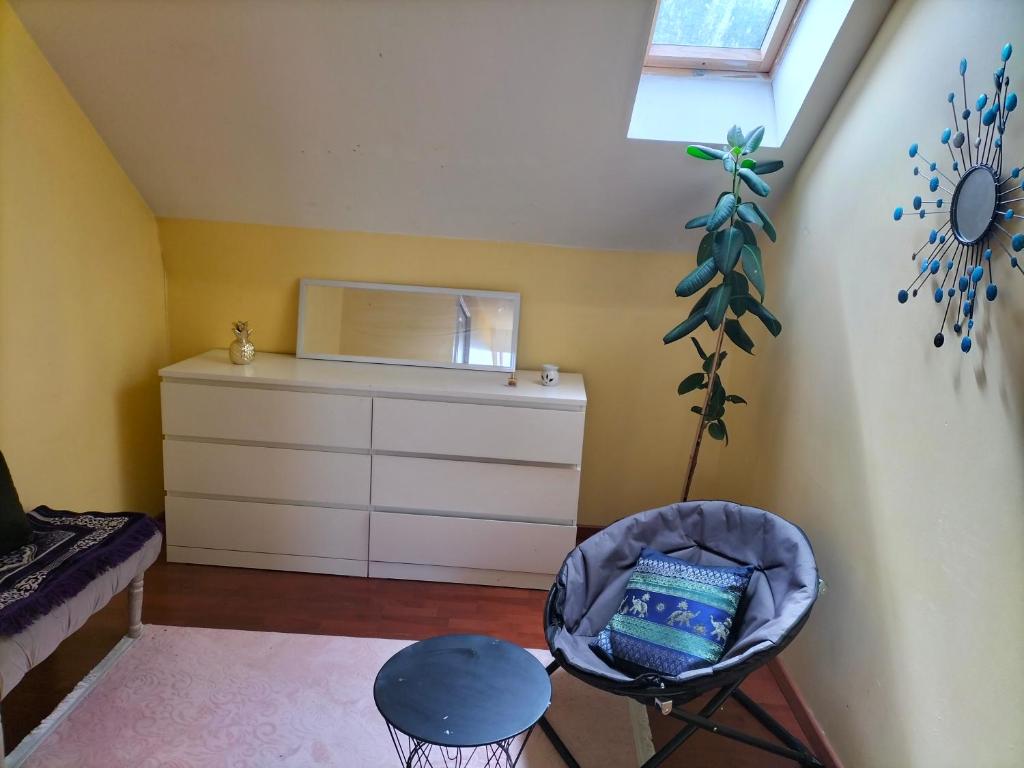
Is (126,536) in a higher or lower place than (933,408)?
lower

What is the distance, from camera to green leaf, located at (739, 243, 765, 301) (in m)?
2.43

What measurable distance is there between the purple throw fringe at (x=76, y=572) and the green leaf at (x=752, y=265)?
2211 millimetres

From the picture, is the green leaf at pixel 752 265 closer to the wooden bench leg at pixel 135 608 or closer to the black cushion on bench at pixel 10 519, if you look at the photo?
the wooden bench leg at pixel 135 608

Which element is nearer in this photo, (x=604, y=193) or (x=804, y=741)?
(x=804, y=741)

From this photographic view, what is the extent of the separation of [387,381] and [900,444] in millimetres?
1864

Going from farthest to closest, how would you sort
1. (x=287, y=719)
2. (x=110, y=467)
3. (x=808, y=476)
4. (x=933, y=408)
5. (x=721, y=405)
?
(x=110, y=467) → (x=721, y=405) → (x=808, y=476) → (x=287, y=719) → (x=933, y=408)

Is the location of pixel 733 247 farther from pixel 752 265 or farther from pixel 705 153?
pixel 705 153

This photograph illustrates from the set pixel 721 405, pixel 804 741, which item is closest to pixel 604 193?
pixel 721 405

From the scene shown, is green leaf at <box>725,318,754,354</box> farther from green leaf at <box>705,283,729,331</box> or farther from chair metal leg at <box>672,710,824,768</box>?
chair metal leg at <box>672,710,824,768</box>

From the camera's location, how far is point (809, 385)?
8.05 feet

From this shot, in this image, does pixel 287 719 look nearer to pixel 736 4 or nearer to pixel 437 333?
pixel 437 333

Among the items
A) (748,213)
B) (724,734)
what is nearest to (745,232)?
(748,213)

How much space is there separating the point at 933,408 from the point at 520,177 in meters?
1.76

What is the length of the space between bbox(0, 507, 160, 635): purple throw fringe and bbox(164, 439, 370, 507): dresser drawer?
1.77 feet
